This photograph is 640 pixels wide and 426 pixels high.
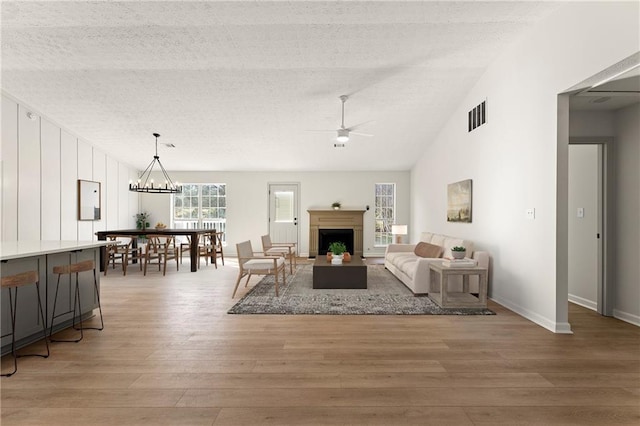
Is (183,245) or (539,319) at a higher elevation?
(183,245)

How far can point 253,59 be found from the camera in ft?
15.6

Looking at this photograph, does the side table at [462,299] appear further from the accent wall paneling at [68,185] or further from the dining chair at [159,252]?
the accent wall paneling at [68,185]

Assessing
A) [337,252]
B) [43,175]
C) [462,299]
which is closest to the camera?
[462,299]

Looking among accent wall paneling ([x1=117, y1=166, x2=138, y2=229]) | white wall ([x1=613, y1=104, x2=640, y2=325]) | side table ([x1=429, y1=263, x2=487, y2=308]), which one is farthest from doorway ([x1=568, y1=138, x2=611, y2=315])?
accent wall paneling ([x1=117, y1=166, x2=138, y2=229])

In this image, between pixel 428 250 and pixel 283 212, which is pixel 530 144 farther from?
pixel 283 212

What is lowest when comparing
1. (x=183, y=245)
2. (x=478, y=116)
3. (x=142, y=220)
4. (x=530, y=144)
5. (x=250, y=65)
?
(x=183, y=245)

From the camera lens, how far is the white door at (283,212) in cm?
991

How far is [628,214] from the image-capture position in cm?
388

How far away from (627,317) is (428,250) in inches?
109

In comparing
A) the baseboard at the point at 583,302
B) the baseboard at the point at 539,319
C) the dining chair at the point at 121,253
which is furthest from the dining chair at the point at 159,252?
the baseboard at the point at 583,302

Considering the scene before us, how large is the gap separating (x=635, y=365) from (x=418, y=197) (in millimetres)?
6416

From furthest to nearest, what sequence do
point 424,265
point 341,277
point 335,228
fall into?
point 335,228 < point 341,277 < point 424,265

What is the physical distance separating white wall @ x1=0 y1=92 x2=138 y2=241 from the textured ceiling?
0.31m

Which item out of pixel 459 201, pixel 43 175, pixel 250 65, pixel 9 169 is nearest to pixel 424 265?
pixel 459 201
